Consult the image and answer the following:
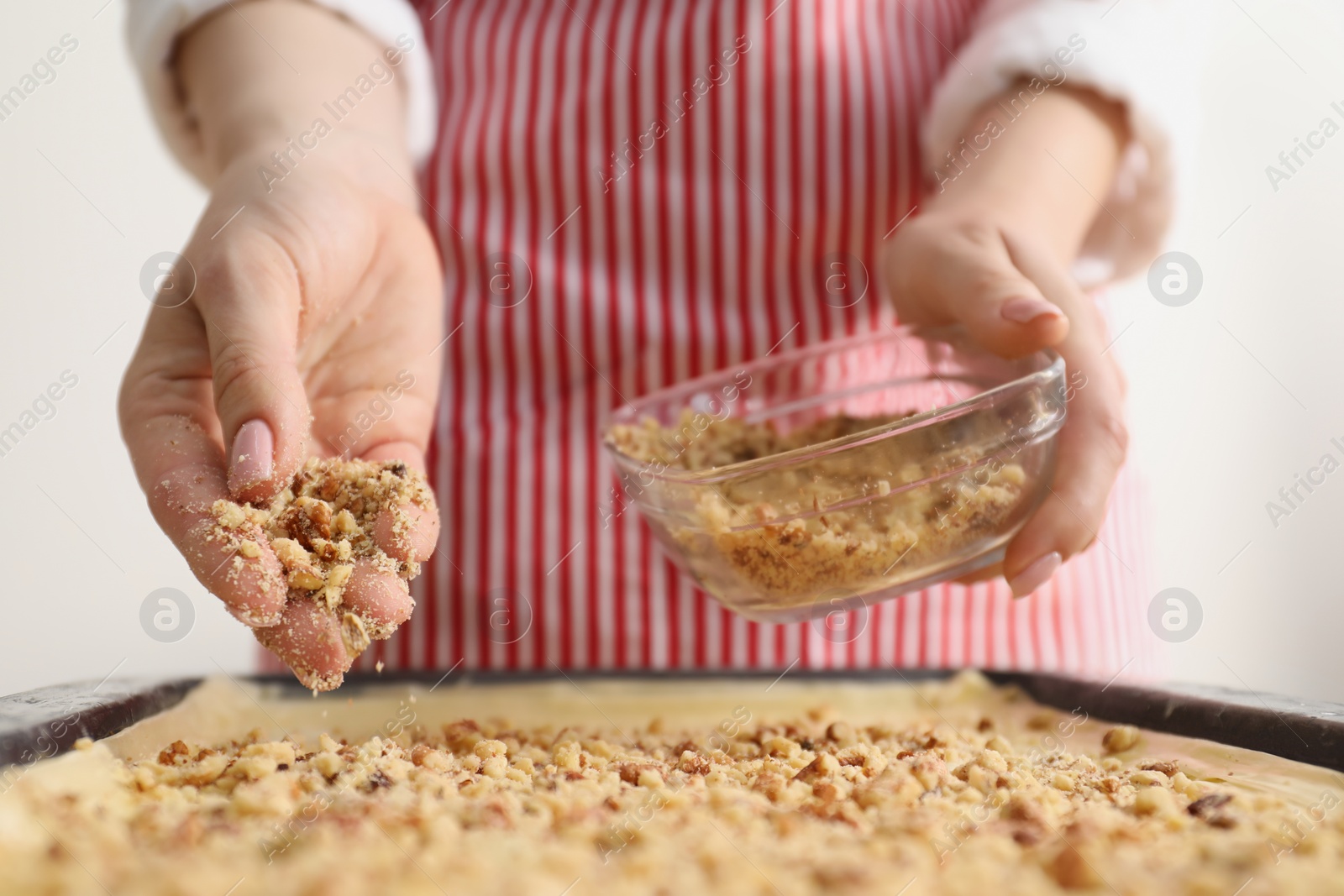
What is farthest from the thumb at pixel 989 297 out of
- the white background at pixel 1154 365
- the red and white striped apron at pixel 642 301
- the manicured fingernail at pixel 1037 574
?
the white background at pixel 1154 365

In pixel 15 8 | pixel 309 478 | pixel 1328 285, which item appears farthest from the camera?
pixel 1328 285

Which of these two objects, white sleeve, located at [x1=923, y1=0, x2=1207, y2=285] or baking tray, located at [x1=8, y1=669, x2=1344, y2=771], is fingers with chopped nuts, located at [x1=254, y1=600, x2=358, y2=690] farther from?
white sleeve, located at [x1=923, y1=0, x2=1207, y2=285]

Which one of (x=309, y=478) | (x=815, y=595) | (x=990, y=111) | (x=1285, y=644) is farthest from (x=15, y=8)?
(x=1285, y=644)

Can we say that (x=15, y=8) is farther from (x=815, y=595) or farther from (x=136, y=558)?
(x=815, y=595)

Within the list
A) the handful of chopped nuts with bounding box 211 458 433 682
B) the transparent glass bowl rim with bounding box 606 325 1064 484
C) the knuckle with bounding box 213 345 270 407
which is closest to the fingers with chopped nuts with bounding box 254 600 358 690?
the handful of chopped nuts with bounding box 211 458 433 682

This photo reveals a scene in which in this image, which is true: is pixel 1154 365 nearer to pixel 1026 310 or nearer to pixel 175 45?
pixel 1026 310

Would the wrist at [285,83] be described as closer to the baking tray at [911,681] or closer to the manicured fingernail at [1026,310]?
the baking tray at [911,681]
